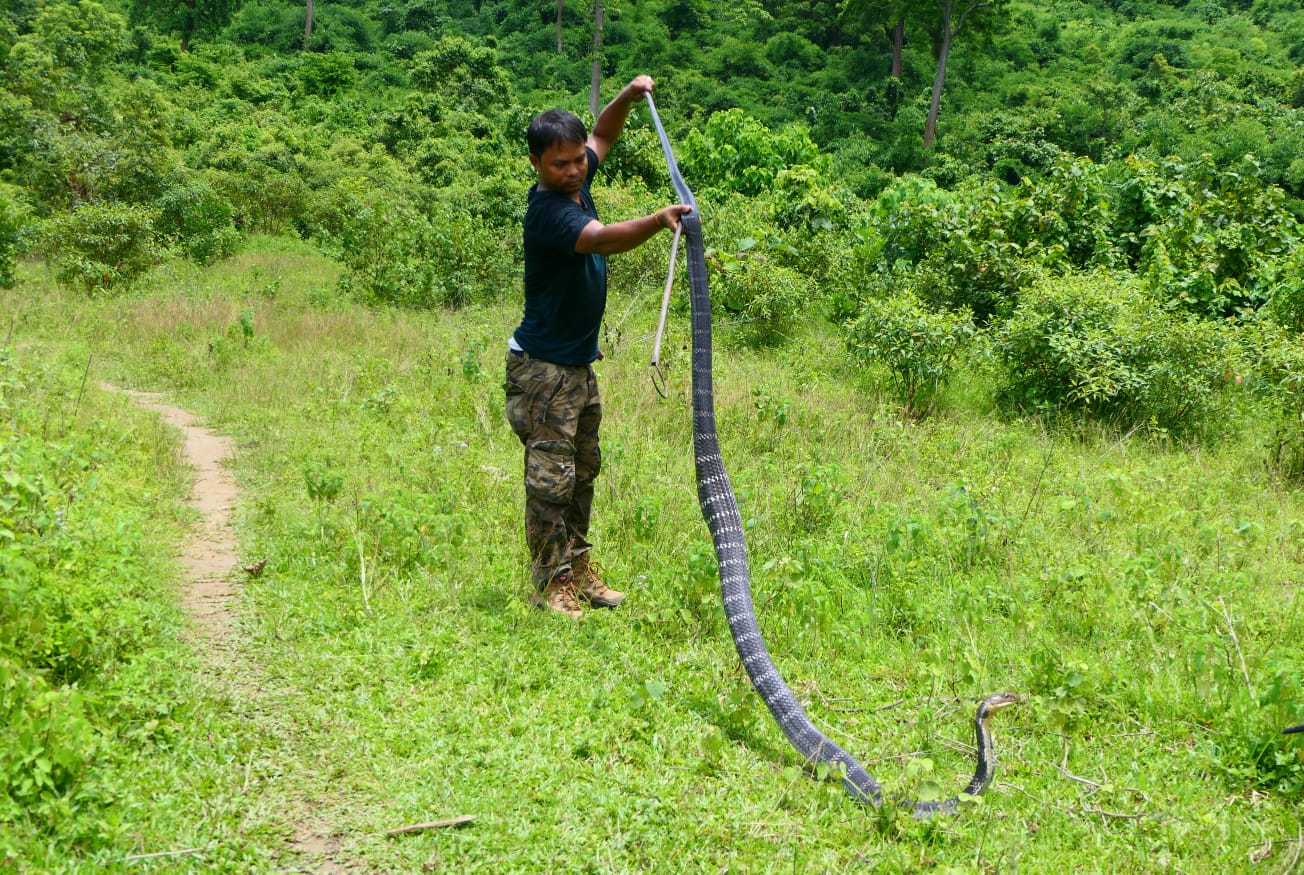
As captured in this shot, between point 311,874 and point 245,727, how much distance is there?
713 mm

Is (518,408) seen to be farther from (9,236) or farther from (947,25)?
(947,25)

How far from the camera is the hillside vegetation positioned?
2699mm

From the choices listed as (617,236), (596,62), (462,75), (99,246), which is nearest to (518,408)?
(617,236)

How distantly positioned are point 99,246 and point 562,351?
10.6 meters

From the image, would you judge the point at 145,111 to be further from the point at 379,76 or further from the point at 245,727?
the point at 245,727

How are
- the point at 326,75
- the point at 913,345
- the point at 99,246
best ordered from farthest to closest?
the point at 326,75 < the point at 99,246 < the point at 913,345

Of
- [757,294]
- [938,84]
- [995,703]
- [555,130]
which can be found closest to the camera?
[995,703]

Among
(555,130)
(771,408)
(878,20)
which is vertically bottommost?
(771,408)

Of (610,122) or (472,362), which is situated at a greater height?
(610,122)

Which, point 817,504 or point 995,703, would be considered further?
point 817,504

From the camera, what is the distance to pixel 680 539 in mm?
4660

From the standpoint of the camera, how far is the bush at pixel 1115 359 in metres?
7.11

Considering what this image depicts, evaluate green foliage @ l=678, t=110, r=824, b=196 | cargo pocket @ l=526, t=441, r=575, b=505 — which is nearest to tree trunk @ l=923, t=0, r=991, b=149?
green foliage @ l=678, t=110, r=824, b=196

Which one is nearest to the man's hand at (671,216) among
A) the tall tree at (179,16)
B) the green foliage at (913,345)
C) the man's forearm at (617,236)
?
the man's forearm at (617,236)
